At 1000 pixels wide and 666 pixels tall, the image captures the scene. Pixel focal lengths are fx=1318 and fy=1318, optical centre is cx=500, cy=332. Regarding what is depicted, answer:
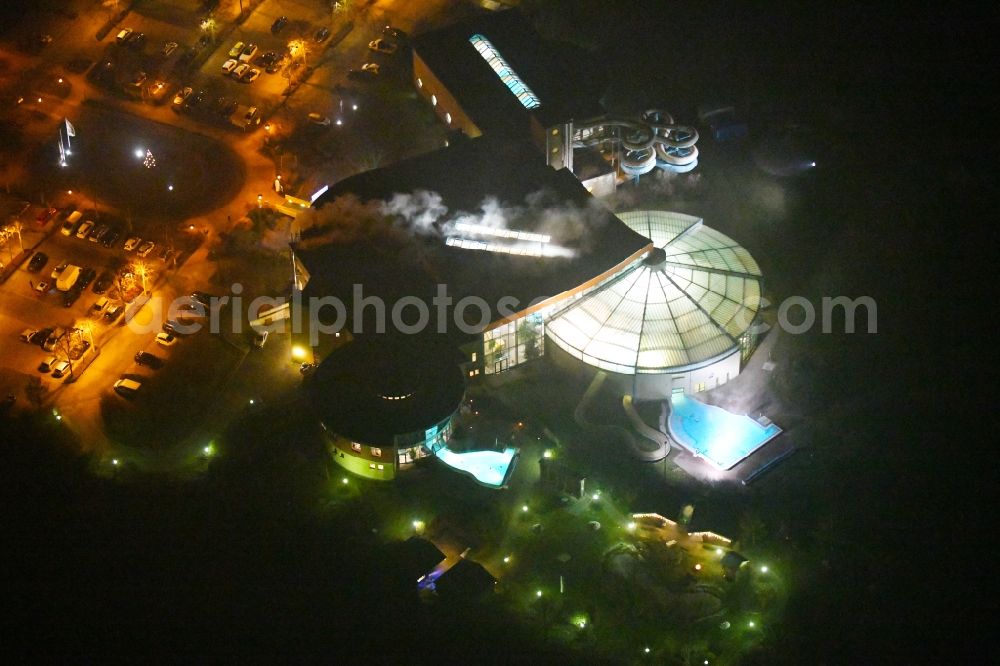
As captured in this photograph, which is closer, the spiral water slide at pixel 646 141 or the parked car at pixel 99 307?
the parked car at pixel 99 307

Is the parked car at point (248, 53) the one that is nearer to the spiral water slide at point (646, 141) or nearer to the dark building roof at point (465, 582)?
the spiral water slide at point (646, 141)

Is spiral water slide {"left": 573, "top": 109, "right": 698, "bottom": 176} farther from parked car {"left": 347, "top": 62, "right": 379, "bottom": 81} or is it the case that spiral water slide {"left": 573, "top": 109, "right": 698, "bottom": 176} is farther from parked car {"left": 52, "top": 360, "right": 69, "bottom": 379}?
parked car {"left": 52, "top": 360, "right": 69, "bottom": 379}

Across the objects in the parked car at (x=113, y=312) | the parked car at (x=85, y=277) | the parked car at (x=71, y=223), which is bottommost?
the parked car at (x=113, y=312)

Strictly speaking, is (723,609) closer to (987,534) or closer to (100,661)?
(987,534)

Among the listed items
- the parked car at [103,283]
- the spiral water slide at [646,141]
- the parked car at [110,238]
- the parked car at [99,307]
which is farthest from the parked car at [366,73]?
the parked car at [99,307]

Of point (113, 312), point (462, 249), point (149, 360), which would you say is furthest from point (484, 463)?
point (113, 312)

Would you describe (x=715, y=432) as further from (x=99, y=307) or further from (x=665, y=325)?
(x=99, y=307)

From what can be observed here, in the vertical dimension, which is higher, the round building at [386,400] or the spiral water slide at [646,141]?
the spiral water slide at [646,141]
